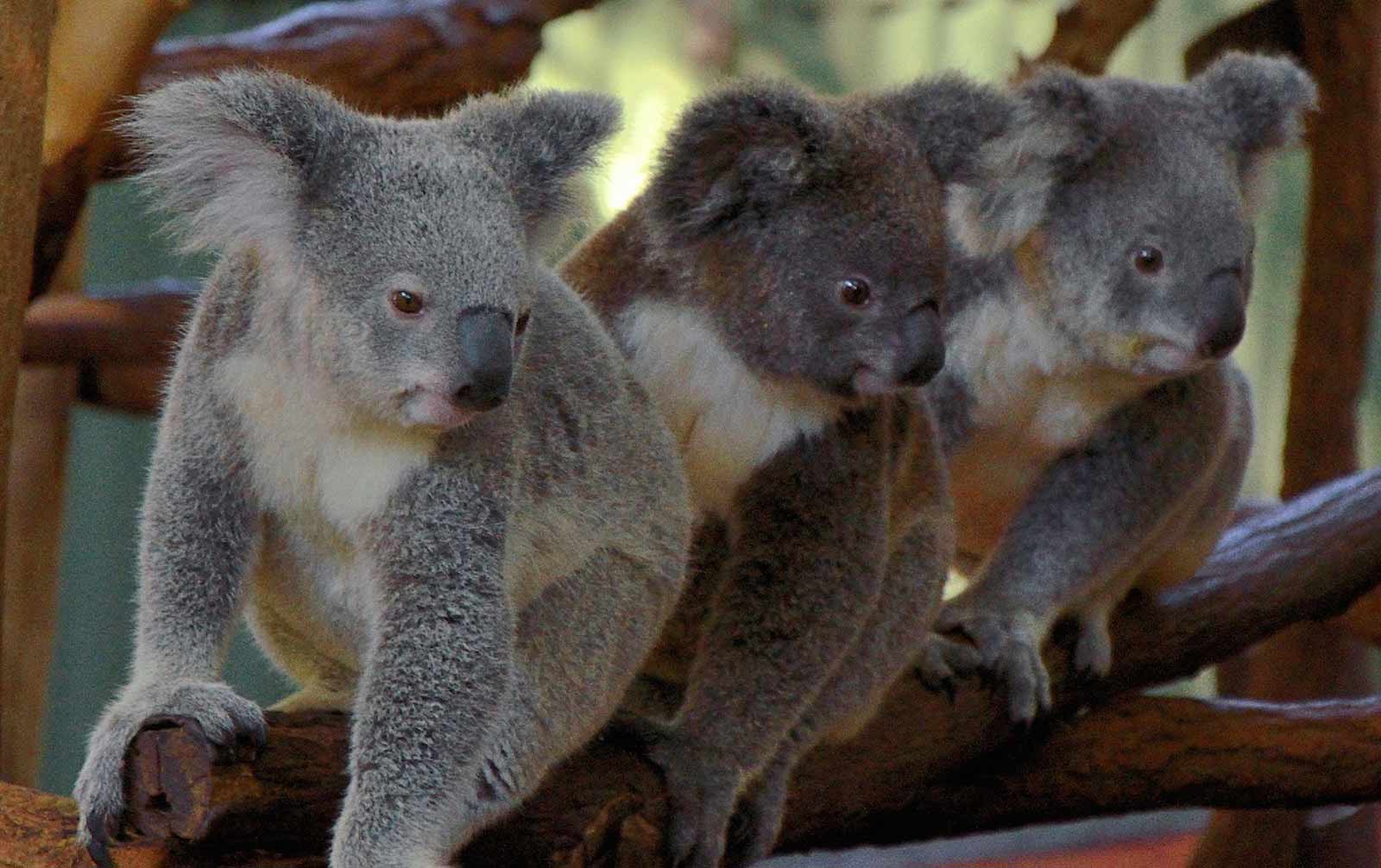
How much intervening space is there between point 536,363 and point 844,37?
18.4ft

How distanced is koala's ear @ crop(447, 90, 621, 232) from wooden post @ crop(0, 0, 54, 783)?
0.84 m

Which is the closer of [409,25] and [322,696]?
[322,696]

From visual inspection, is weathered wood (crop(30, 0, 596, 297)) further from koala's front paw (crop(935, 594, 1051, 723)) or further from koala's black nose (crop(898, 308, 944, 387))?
koala's black nose (crop(898, 308, 944, 387))


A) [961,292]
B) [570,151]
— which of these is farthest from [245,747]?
[961,292]

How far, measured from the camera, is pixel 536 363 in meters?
2.45

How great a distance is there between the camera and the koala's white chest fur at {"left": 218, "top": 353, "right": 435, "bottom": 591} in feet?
7.13

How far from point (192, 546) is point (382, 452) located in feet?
1.09

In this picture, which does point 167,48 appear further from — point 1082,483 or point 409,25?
point 1082,483

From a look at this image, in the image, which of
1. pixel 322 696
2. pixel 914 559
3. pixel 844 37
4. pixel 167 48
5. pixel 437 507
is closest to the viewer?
pixel 437 507

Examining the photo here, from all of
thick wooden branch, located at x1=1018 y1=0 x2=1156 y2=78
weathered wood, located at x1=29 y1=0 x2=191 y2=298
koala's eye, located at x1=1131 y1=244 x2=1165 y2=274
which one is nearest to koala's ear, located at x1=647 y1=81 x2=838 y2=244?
koala's eye, located at x1=1131 y1=244 x2=1165 y2=274

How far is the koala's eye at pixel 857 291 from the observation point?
2.69 m

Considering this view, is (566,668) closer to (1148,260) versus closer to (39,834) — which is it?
(39,834)

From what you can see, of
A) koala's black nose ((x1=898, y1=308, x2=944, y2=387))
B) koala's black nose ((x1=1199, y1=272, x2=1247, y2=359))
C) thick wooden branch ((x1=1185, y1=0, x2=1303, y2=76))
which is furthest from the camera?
thick wooden branch ((x1=1185, y1=0, x2=1303, y2=76))

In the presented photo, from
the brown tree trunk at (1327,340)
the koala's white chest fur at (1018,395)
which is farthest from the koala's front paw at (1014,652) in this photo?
the brown tree trunk at (1327,340)
